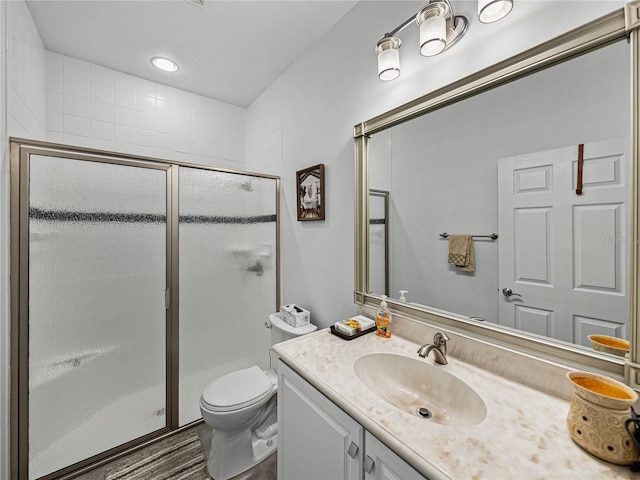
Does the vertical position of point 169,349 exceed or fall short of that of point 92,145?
it falls short

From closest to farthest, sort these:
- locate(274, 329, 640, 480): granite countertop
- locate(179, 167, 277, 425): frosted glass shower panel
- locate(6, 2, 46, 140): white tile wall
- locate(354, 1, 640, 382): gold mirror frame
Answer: locate(274, 329, 640, 480): granite countertop
locate(354, 1, 640, 382): gold mirror frame
locate(6, 2, 46, 140): white tile wall
locate(179, 167, 277, 425): frosted glass shower panel

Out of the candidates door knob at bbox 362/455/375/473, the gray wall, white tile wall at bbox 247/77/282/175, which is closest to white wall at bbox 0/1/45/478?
white tile wall at bbox 247/77/282/175

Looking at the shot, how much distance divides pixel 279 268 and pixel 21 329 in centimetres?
142

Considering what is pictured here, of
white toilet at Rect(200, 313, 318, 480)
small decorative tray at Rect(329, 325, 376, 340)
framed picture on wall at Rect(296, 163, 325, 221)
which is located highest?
framed picture on wall at Rect(296, 163, 325, 221)

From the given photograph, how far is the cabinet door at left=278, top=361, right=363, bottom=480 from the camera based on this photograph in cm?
76

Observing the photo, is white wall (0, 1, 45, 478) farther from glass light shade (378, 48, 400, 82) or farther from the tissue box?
glass light shade (378, 48, 400, 82)

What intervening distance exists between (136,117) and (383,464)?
267cm

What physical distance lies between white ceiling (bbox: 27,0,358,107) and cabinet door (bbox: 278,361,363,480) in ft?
6.07

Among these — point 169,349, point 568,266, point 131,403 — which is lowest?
point 131,403

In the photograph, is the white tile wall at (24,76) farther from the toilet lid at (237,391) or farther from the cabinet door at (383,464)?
the cabinet door at (383,464)

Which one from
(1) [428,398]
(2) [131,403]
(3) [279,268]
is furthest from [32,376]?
(1) [428,398]

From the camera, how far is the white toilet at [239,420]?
1.36 m

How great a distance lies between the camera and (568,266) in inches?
30.9

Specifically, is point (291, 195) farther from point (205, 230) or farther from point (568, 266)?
point (568, 266)
